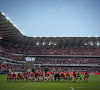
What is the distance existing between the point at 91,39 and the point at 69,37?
35.0 ft

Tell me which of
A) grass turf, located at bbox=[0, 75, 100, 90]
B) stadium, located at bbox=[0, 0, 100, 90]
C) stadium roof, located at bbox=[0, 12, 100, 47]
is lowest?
grass turf, located at bbox=[0, 75, 100, 90]

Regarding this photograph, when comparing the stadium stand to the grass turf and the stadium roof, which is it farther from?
the grass turf

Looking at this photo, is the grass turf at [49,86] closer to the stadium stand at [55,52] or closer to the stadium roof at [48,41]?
the stadium roof at [48,41]

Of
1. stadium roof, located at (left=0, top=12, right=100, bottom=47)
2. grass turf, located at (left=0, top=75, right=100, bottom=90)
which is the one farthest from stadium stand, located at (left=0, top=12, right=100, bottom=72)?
grass turf, located at (left=0, top=75, right=100, bottom=90)

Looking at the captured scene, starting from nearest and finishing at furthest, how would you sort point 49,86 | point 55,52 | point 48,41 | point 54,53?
point 49,86
point 54,53
point 48,41
point 55,52

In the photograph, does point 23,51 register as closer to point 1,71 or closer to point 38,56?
point 38,56

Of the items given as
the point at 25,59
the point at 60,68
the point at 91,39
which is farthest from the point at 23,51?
the point at 91,39

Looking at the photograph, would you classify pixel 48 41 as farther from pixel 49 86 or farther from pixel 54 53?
pixel 49 86

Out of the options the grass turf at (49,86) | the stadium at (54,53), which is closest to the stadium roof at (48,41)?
the stadium at (54,53)

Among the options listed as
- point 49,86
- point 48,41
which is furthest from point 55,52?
point 49,86

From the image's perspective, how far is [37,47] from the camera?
3022 inches

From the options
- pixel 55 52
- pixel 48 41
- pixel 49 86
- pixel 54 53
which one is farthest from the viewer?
pixel 55 52

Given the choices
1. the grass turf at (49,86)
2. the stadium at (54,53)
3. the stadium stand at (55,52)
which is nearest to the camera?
the grass turf at (49,86)

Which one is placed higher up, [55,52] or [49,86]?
[55,52]
